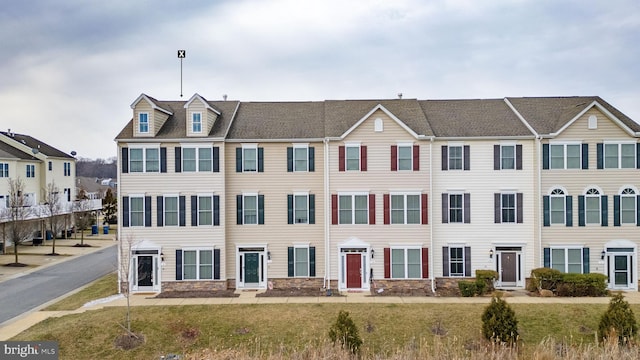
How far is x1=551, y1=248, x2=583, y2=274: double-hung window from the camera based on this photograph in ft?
72.6

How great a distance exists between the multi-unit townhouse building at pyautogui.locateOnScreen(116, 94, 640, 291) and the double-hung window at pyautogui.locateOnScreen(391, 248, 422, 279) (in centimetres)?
6

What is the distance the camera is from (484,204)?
74.4 ft

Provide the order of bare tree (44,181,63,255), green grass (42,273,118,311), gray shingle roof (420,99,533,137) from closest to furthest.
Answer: green grass (42,273,118,311) < gray shingle roof (420,99,533,137) < bare tree (44,181,63,255)

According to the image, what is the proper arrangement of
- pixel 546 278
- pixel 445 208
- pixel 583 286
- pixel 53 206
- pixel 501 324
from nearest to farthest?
pixel 501 324 < pixel 583 286 < pixel 546 278 < pixel 445 208 < pixel 53 206

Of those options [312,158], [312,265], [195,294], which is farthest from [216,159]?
[312,265]

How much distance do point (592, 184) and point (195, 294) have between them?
22.8 m

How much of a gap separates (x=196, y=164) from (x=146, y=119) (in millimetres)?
3829

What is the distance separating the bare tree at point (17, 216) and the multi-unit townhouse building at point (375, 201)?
16717mm

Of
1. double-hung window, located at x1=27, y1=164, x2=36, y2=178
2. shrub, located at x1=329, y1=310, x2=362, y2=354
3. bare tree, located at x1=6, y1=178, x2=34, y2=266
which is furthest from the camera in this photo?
double-hung window, located at x1=27, y1=164, x2=36, y2=178

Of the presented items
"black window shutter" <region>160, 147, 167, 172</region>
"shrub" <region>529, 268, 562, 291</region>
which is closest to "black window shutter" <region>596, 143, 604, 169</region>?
"shrub" <region>529, 268, 562, 291</region>

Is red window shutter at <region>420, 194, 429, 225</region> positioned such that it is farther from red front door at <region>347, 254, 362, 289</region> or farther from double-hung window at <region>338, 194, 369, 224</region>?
red front door at <region>347, 254, 362, 289</region>

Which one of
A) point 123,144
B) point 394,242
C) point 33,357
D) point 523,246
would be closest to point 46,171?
point 123,144

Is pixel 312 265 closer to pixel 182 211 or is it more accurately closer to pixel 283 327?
pixel 283 327

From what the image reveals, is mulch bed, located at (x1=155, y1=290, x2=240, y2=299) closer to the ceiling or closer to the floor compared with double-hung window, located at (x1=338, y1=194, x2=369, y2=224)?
closer to the floor
